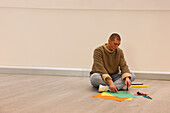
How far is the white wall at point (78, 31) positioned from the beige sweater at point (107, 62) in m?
1.08

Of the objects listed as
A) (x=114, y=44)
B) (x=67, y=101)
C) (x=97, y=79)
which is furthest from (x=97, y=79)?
(x=67, y=101)

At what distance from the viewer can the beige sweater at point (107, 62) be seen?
2.96 m

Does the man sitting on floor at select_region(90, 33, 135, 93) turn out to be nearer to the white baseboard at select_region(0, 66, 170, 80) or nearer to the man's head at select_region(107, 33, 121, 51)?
the man's head at select_region(107, 33, 121, 51)

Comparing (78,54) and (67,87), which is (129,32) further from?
(67,87)

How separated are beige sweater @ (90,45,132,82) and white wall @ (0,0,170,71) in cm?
108

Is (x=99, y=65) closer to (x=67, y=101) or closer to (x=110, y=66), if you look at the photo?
(x=110, y=66)

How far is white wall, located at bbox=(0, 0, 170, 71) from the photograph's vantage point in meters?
4.05

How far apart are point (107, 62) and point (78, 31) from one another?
1310 millimetres

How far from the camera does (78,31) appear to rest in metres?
4.24

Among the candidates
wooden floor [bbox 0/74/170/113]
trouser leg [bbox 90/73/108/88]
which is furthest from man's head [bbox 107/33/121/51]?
wooden floor [bbox 0/74/170/113]

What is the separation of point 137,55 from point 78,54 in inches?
37.9

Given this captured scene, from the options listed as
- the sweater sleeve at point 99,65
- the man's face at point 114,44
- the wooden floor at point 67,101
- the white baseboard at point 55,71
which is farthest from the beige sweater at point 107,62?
the white baseboard at point 55,71

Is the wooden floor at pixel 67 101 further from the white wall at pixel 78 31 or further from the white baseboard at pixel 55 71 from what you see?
the white wall at pixel 78 31

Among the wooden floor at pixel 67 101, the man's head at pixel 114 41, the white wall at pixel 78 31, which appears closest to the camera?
the wooden floor at pixel 67 101
